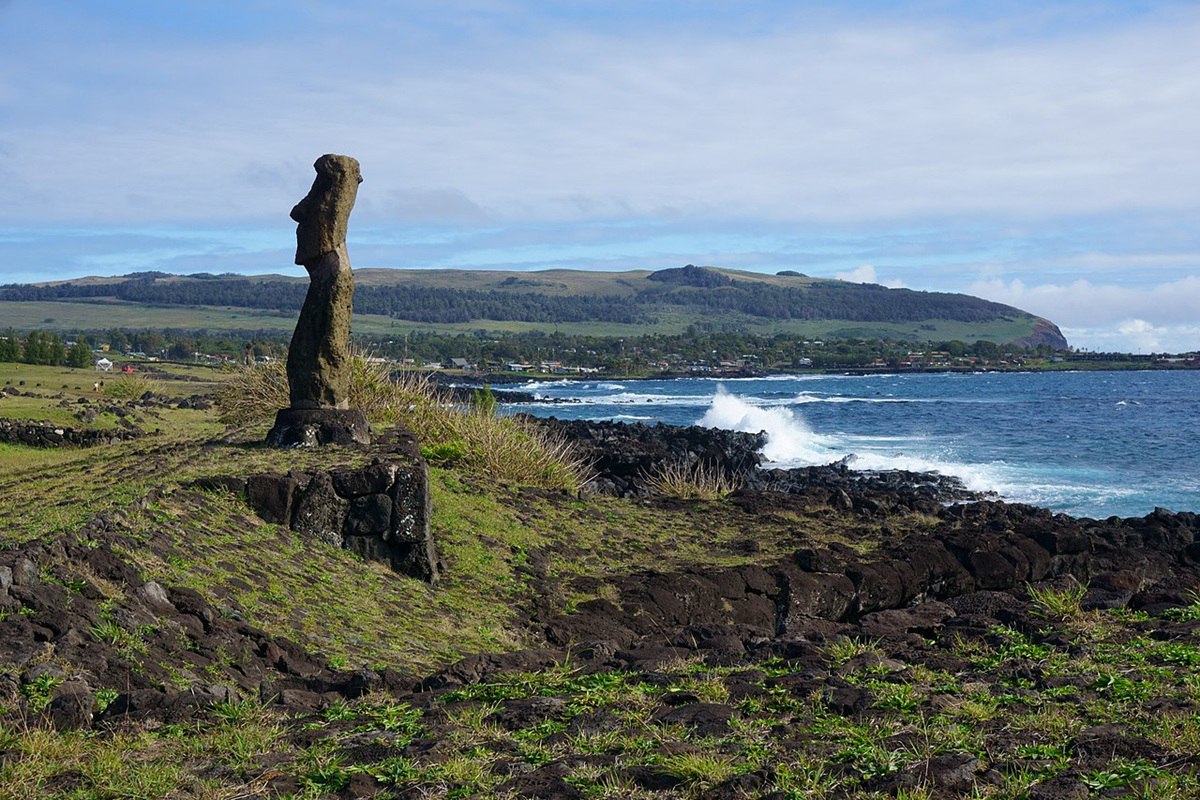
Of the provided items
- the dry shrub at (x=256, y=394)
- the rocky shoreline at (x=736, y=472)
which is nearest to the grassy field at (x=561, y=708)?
the dry shrub at (x=256, y=394)

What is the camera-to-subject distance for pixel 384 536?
11648 millimetres

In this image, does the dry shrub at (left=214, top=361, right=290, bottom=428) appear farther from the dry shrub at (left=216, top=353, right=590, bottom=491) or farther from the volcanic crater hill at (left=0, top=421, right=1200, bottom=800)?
the volcanic crater hill at (left=0, top=421, right=1200, bottom=800)

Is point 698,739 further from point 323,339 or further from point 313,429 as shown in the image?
point 323,339

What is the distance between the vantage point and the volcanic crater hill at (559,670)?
5383 mm

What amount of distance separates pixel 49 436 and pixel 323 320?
933 centimetres

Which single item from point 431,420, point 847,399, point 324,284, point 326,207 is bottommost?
point 847,399

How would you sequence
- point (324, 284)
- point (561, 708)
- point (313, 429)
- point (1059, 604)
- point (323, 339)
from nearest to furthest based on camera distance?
point (561, 708) → point (1059, 604) → point (313, 429) → point (323, 339) → point (324, 284)

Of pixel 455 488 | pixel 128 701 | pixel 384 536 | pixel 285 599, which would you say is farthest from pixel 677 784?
pixel 455 488

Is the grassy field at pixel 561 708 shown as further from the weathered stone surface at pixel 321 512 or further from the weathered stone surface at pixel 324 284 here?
the weathered stone surface at pixel 324 284

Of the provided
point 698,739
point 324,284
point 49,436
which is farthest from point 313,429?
point 49,436

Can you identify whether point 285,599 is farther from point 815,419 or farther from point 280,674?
point 815,419

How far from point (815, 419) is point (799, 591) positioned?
53933 millimetres

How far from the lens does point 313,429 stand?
13.6 meters

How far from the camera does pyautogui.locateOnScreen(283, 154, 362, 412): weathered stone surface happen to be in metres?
13.8
